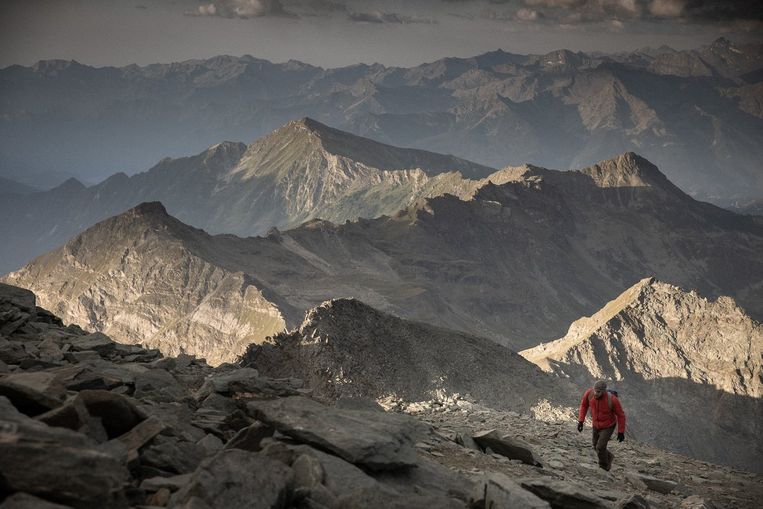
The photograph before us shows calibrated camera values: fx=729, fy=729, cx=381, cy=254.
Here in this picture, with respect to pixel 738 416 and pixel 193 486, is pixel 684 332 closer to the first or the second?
pixel 738 416

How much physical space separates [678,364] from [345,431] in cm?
13173

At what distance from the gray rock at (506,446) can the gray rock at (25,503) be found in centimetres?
1524

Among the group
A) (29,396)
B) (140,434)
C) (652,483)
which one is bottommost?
(652,483)

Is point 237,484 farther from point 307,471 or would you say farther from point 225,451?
point 307,471

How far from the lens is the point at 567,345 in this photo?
5305 inches

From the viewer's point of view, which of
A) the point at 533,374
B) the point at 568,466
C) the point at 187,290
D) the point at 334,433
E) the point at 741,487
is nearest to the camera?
the point at 334,433

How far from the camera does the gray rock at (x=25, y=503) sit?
31.4ft

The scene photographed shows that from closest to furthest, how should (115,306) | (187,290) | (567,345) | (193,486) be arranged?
1. (193,486)
2. (567,345)
3. (187,290)
4. (115,306)

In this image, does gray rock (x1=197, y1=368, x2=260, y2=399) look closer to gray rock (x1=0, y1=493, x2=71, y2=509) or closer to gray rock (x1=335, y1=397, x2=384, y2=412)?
gray rock (x1=335, y1=397, x2=384, y2=412)

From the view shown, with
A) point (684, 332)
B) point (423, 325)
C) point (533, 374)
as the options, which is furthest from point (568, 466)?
point (684, 332)

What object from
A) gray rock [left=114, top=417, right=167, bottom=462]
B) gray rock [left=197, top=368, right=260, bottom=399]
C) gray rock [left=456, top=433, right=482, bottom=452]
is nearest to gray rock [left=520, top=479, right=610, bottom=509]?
gray rock [left=456, top=433, right=482, bottom=452]

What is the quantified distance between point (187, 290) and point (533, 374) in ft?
441

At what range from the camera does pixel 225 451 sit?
12.5m

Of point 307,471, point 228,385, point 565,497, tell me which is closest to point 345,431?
point 307,471
